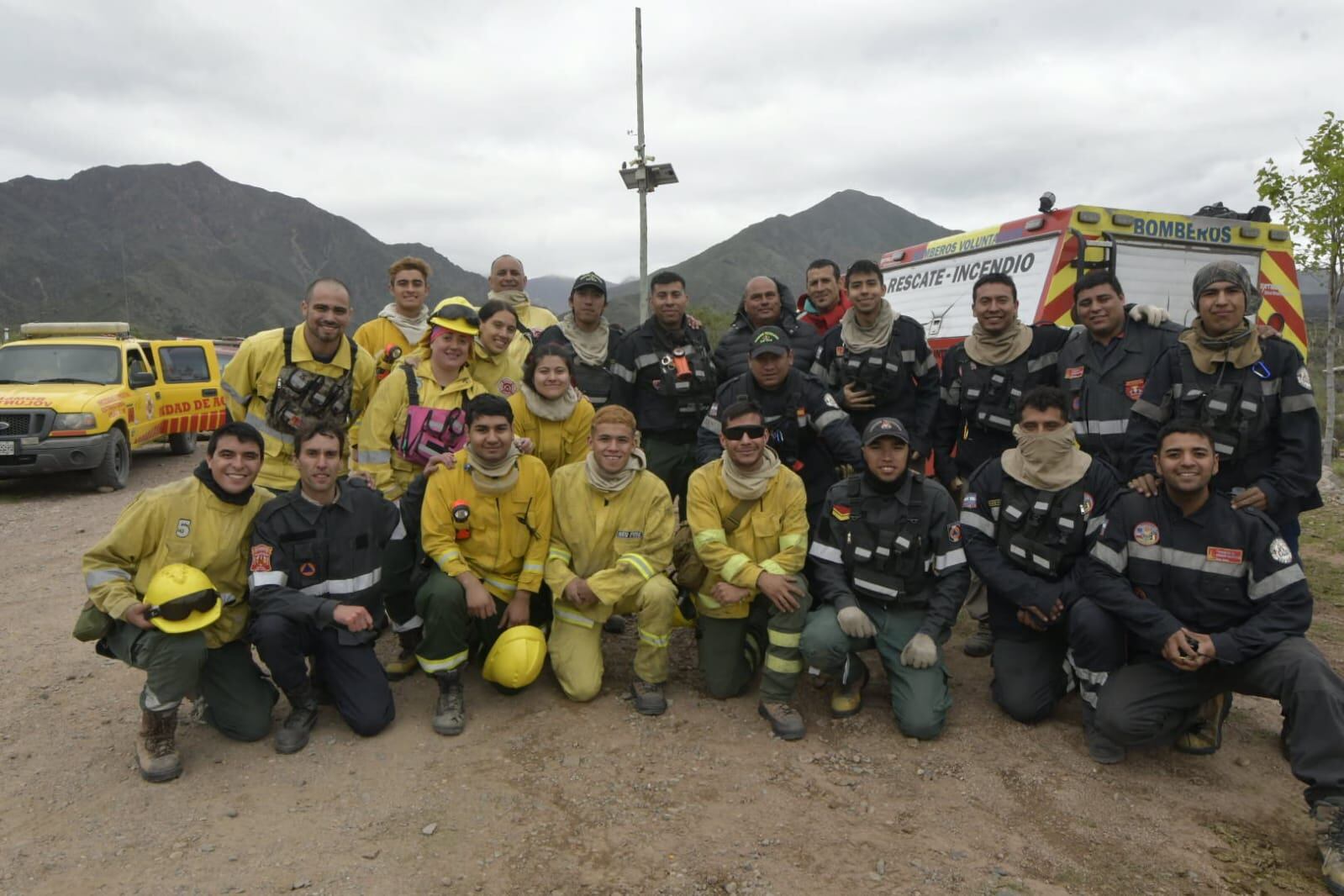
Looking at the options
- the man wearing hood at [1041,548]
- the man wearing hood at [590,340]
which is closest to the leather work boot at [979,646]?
the man wearing hood at [1041,548]

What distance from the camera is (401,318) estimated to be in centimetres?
570

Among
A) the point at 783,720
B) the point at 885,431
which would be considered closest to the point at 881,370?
the point at 885,431

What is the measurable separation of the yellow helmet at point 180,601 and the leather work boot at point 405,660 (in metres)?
1.21

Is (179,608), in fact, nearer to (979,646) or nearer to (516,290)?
(516,290)

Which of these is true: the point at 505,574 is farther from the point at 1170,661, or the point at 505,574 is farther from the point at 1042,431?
the point at 1170,661

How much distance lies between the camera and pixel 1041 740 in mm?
3857

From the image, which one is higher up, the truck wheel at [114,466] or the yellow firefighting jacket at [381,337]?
the yellow firefighting jacket at [381,337]

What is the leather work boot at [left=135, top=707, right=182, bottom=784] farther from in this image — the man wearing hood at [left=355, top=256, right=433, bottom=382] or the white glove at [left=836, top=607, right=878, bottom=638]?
the white glove at [left=836, top=607, right=878, bottom=638]

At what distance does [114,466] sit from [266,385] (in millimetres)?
7147

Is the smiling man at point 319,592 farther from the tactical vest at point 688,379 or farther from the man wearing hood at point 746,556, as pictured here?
the tactical vest at point 688,379

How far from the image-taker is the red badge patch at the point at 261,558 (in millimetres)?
3734

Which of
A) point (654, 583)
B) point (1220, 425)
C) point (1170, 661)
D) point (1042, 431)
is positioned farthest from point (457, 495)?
point (1220, 425)

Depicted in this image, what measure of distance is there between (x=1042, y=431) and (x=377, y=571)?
3.29 m

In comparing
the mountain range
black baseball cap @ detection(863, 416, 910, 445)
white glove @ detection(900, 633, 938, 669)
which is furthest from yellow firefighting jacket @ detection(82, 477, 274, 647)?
the mountain range
